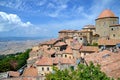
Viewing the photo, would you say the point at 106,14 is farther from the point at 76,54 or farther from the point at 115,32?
the point at 76,54

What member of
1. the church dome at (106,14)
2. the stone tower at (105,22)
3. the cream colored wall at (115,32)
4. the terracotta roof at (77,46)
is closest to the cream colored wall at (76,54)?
the terracotta roof at (77,46)

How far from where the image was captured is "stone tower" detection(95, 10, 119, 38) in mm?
70188

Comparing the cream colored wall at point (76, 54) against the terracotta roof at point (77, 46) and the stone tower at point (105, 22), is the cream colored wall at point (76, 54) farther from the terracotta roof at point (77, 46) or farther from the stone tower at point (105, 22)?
the stone tower at point (105, 22)

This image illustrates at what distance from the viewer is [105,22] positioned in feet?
233

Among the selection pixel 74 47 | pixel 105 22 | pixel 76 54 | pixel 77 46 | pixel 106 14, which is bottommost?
pixel 76 54

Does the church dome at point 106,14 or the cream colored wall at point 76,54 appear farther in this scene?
the church dome at point 106,14

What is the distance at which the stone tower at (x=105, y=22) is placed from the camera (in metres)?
70.2

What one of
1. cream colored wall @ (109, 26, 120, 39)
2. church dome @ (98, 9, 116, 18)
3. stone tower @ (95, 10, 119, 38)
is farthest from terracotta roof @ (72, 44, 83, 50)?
church dome @ (98, 9, 116, 18)

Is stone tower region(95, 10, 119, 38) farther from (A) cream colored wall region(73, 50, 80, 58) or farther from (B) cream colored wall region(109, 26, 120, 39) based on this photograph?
(A) cream colored wall region(73, 50, 80, 58)

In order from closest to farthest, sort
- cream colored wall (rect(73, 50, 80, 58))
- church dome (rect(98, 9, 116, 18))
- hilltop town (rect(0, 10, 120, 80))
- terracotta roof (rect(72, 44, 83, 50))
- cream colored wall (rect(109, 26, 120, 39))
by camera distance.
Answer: hilltop town (rect(0, 10, 120, 80)) < cream colored wall (rect(73, 50, 80, 58)) < terracotta roof (rect(72, 44, 83, 50)) < cream colored wall (rect(109, 26, 120, 39)) < church dome (rect(98, 9, 116, 18))

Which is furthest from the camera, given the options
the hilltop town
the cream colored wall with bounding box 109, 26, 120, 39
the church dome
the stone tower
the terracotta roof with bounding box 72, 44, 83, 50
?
the church dome

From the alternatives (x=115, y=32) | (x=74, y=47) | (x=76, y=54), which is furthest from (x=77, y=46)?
(x=115, y=32)

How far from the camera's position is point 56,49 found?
64.8m

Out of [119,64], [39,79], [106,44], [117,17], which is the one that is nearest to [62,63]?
[39,79]
